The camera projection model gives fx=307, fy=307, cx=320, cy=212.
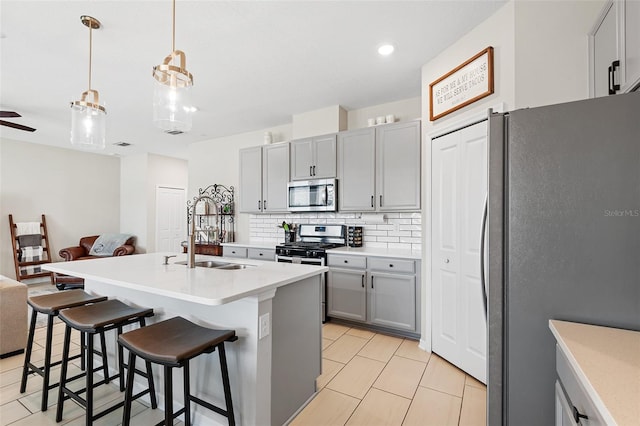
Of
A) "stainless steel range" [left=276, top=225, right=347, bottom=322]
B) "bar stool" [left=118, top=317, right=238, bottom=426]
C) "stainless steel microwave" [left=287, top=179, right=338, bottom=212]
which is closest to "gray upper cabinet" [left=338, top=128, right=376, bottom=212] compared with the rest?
"stainless steel microwave" [left=287, top=179, right=338, bottom=212]

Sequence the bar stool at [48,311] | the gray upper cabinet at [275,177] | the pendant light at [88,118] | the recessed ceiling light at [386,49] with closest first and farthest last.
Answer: the bar stool at [48,311]
the pendant light at [88,118]
the recessed ceiling light at [386,49]
the gray upper cabinet at [275,177]

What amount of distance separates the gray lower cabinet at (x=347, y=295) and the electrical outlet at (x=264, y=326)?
1.89 metres

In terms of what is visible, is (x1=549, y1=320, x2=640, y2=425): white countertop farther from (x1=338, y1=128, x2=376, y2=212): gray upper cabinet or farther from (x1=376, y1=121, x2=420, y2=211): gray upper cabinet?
(x1=338, y1=128, x2=376, y2=212): gray upper cabinet

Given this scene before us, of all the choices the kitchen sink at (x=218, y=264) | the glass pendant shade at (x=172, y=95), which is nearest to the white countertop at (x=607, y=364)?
the kitchen sink at (x=218, y=264)

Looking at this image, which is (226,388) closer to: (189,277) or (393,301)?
(189,277)

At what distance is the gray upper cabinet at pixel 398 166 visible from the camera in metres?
3.38

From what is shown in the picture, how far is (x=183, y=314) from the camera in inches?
77.3

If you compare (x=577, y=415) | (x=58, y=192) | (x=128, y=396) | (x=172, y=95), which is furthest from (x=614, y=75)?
(x=58, y=192)

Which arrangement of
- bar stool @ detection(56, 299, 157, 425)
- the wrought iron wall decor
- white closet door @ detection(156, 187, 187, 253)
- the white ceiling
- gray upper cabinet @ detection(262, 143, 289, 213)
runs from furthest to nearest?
white closet door @ detection(156, 187, 187, 253)
the wrought iron wall decor
gray upper cabinet @ detection(262, 143, 289, 213)
the white ceiling
bar stool @ detection(56, 299, 157, 425)

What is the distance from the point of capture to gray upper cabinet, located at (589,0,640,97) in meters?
1.40

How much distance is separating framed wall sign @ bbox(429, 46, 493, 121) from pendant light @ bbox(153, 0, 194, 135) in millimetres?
2104

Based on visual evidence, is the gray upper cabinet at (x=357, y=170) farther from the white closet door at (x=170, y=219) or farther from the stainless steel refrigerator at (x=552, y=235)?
the white closet door at (x=170, y=219)

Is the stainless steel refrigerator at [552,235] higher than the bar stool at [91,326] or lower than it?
higher

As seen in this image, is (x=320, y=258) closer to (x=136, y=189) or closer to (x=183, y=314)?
(x=183, y=314)
